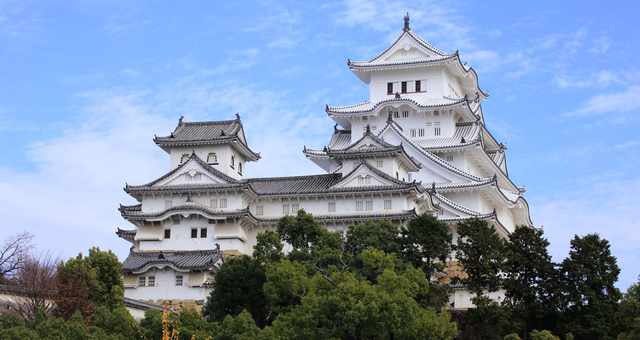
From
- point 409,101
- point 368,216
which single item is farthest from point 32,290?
point 409,101

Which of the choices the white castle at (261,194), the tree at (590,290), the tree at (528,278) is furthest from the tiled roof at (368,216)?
the tree at (590,290)

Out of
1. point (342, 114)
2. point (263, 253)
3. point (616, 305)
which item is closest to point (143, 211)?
point (263, 253)

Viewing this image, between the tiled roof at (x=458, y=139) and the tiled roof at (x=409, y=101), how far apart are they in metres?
2.62

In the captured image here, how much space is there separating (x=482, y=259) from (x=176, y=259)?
18.6m

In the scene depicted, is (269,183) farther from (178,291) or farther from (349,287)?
(349,287)

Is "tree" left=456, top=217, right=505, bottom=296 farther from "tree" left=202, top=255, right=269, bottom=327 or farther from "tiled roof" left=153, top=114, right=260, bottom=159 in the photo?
"tiled roof" left=153, top=114, right=260, bottom=159

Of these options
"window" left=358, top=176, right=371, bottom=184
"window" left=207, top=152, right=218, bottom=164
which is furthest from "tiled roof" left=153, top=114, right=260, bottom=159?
"window" left=358, top=176, right=371, bottom=184

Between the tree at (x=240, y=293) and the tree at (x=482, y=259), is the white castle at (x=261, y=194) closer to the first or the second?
the tree at (x=240, y=293)

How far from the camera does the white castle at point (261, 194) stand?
51.1 meters

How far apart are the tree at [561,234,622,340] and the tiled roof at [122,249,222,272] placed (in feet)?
64.8

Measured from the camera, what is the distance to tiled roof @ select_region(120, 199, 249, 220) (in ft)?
175

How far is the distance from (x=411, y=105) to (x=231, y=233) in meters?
20.8

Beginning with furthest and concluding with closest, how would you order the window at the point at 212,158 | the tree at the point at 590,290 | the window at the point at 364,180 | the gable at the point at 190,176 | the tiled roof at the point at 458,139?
the tiled roof at the point at 458,139 < the window at the point at 212,158 < the gable at the point at 190,176 < the window at the point at 364,180 < the tree at the point at 590,290

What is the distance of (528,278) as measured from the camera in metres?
42.1
